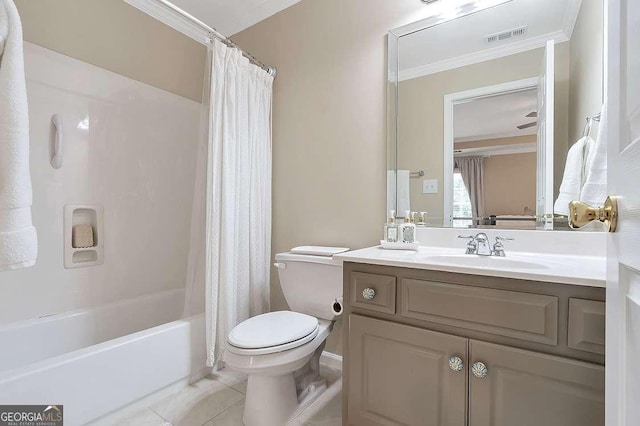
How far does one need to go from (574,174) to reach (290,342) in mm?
1392

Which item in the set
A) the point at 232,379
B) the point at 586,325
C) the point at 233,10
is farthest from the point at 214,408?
→ the point at 233,10

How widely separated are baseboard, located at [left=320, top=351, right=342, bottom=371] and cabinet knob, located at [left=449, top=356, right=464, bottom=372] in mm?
1022

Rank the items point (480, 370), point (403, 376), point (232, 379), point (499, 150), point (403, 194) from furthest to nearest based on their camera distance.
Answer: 1. point (232, 379)
2. point (403, 194)
3. point (499, 150)
4. point (403, 376)
5. point (480, 370)

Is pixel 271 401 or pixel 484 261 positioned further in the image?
pixel 271 401

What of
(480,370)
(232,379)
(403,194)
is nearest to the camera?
(480,370)

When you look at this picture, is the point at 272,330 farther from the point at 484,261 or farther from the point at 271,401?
the point at 484,261

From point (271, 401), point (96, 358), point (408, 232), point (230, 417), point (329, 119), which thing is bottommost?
point (230, 417)

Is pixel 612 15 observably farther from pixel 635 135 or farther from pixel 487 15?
pixel 487 15

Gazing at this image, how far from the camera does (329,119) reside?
1922 millimetres

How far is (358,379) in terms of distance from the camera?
1206mm

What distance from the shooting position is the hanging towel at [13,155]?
0.96 meters

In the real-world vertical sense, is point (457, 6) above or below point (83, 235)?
above

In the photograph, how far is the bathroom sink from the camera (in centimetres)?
115

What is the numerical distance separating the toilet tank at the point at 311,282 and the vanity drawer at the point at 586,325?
3.15 feet
